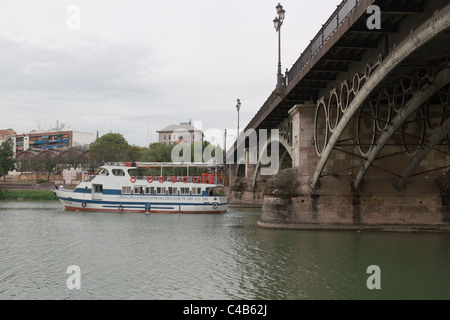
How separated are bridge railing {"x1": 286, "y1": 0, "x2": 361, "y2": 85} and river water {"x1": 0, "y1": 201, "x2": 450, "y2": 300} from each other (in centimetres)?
844

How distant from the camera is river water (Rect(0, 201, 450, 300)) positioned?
13070 millimetres

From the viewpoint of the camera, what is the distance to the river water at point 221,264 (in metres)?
13.1

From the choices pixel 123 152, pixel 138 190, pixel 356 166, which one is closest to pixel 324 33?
pixel 356 166

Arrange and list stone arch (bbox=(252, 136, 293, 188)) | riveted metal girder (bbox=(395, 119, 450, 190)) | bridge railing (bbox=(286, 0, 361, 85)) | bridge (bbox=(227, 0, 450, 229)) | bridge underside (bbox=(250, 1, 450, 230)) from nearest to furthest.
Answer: bridge railing (bbox=(286, 0, 361, 85)) → bridge (bbox=(227, 0, 450, 229)) → riveted metal girder (bbox=(395, 119, 450, 190)) → bridge underside (bbox=(250, 1, 450, 230)) → stone arch (bbox=(252, 136, 293, 188))

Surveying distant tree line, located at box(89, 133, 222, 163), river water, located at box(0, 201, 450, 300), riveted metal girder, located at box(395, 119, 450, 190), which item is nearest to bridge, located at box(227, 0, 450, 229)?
riveted metal girder, located at box(395, 119, 450, 190)

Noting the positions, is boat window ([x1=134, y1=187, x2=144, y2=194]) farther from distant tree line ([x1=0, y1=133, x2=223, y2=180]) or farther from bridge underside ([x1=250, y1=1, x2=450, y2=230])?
distant tree line ([x1=0, y1=133, x2=223, y2=180])

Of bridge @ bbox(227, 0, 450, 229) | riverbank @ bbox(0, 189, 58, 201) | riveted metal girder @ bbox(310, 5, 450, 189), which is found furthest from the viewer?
riverbank @ bbox(0, 189, 58, 201)

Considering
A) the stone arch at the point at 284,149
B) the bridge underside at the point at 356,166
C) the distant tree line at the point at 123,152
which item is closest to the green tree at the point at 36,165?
the distant tree line at the point at 123,152

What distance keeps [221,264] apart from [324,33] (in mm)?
9904

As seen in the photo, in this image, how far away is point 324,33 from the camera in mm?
18938

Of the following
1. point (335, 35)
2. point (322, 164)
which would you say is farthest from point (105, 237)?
point (335, 35)

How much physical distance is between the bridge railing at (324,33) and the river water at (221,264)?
844 centimetres

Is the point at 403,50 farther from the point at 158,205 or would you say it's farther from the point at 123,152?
the point at 123,152
